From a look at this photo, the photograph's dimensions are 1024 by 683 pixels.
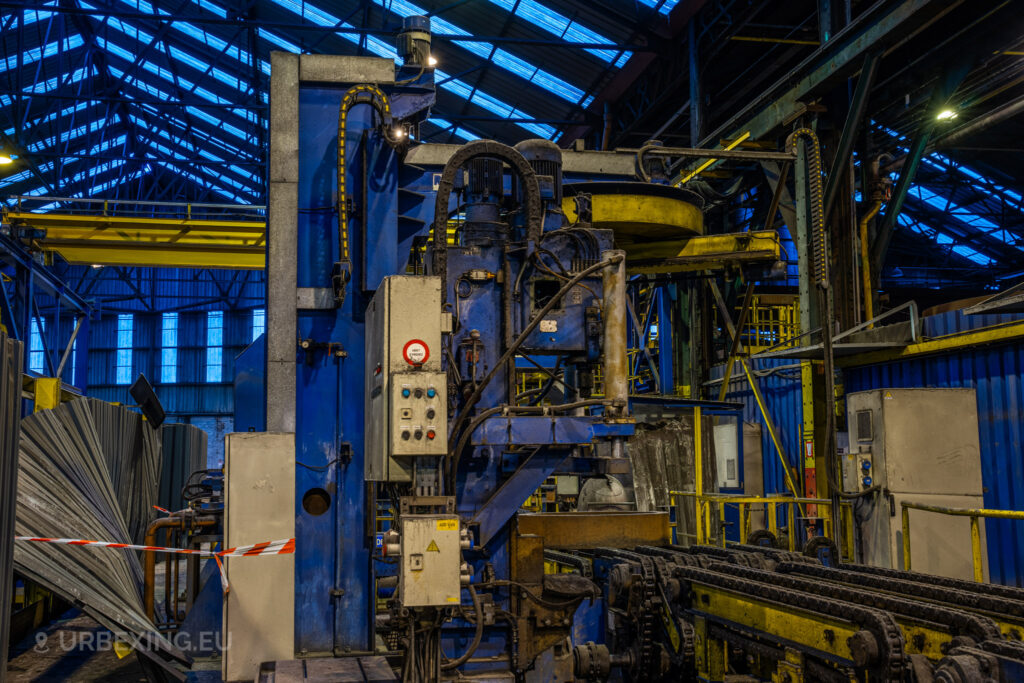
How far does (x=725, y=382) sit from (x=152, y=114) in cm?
2320

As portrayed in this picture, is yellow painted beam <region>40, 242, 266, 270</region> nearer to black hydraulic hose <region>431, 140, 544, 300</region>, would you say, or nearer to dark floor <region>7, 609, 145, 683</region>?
dark floor <region>7, 609, 145, 683</region>

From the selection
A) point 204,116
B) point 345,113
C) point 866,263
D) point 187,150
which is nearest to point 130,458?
point 345,113

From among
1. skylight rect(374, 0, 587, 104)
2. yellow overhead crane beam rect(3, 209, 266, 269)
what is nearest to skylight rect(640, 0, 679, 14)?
skylight rect(374, 0, 587, 104)

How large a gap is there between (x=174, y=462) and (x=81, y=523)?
11356 millimetres

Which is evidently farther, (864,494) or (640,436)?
(640,436)

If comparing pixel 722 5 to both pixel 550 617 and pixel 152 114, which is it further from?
pixel 152 114

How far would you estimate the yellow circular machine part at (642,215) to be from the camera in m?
9.58

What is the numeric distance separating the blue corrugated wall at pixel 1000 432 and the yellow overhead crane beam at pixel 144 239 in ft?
42.5

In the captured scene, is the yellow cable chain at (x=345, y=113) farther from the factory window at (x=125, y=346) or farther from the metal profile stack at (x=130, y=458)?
the factory window at (x=125, y=346)

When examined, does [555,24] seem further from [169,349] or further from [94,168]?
[169,349]

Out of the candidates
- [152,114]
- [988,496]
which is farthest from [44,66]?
[988,496]

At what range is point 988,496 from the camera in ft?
36.3

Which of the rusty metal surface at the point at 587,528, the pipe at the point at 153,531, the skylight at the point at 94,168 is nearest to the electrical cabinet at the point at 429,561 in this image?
the rusty metal surface at the point at 587,528

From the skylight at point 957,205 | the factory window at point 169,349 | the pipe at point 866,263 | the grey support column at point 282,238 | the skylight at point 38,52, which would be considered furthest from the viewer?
the factory window at point 169,349
